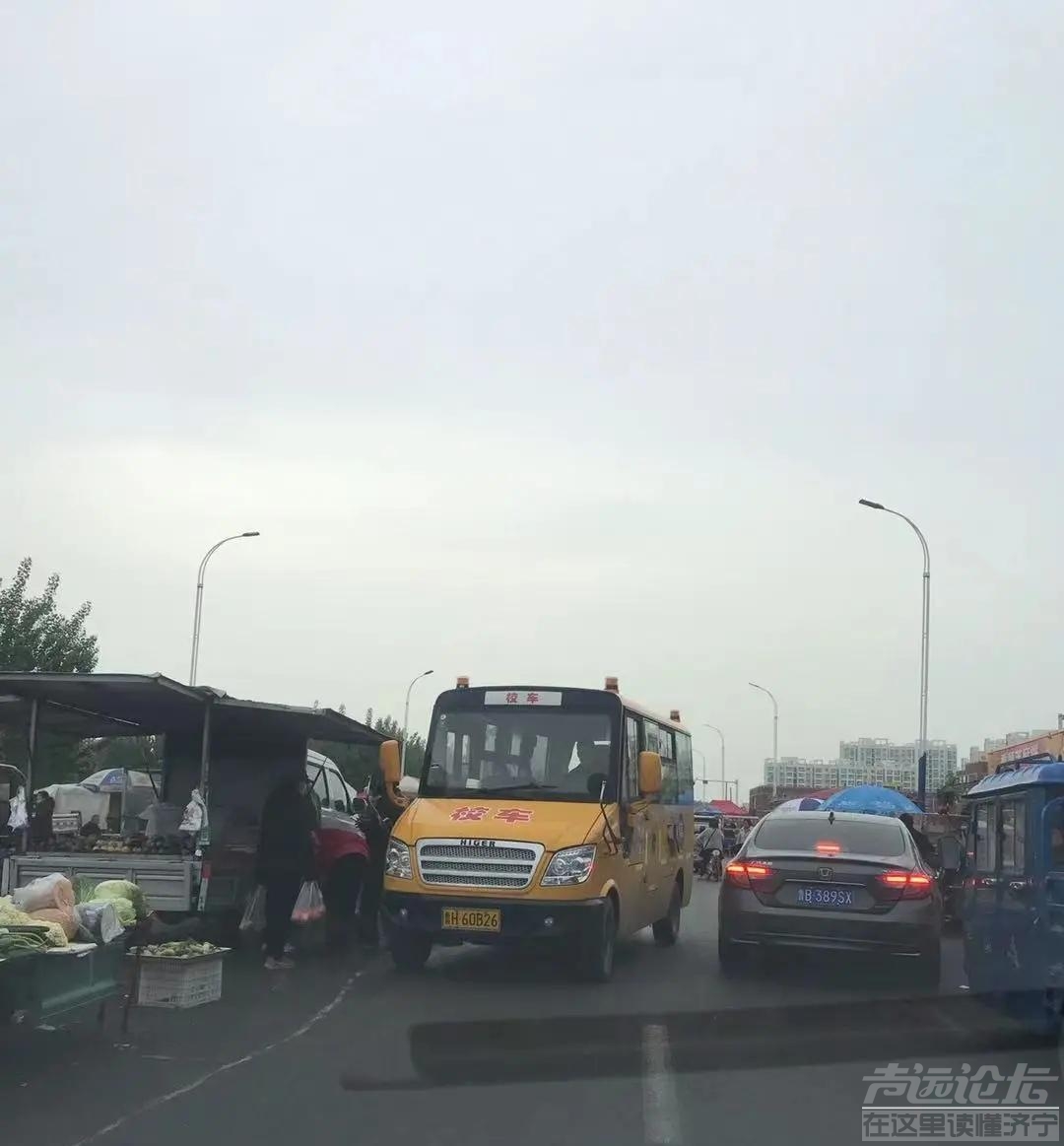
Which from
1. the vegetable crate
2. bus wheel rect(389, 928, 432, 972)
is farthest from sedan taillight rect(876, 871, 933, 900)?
the vegetable crate

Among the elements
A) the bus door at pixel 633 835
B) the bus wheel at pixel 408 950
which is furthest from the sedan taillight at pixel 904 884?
the bus wheel at pixel 408 950

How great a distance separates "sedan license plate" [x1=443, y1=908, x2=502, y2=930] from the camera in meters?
11.9

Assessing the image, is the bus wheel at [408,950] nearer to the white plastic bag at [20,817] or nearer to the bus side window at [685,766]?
the white plastic bag at [20,817]

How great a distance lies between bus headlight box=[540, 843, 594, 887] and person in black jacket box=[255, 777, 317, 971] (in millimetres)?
2579

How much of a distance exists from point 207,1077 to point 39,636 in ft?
88.0

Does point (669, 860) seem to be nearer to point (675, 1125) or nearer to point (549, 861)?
point (549, 861)

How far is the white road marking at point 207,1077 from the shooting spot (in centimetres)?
653

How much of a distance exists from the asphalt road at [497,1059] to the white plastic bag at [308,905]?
50.1 inches

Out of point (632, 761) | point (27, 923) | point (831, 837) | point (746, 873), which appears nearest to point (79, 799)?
point (632, 761)

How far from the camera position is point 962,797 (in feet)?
41.9

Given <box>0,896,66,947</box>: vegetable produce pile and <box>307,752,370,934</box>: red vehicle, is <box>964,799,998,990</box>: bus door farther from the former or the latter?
<box>307,752,370,934</box>: red vehicle

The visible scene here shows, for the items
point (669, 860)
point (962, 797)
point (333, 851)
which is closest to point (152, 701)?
point (333, 851)

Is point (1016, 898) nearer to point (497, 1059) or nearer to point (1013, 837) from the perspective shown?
point (1013, 837)

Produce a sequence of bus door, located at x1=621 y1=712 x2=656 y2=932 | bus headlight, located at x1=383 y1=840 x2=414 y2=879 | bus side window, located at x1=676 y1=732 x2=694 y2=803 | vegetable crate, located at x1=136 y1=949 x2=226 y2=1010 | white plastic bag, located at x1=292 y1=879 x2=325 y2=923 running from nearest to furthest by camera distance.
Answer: vegetable crate, located at x1=136 y1=949 x2=226 y2=1010
bus headlight, located at x1=383 y1=840 x2=414 y2=879
bus door, located at x1=621 y1=712 x2=656 y2=932
white plastic bag, located at x1=292 y1=879 x2=325 y2=923
bus side window, located at x1=676 y1=732 x2=694 y2=803
